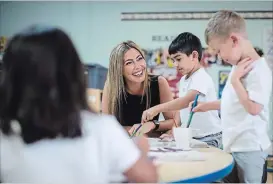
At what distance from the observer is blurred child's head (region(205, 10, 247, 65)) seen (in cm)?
120

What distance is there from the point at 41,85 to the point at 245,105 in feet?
2.33

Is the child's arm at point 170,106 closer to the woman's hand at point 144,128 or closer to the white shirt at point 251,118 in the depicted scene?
the woman's hand at point 144,128

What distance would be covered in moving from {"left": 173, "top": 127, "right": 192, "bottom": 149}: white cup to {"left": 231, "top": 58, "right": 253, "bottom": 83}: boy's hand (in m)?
0.23

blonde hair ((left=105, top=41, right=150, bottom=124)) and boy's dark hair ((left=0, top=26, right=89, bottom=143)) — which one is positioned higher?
boy's dark hair ((left=0, top=26, right=89, bottom=143))

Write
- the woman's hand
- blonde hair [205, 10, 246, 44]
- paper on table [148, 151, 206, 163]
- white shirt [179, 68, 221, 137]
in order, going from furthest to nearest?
white shirt [179, 68, 221, 137], the woman's hand, blonde hair [205, 10, 246, 44], paper on table [148, 151, 206, 163]

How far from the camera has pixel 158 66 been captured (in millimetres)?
4000

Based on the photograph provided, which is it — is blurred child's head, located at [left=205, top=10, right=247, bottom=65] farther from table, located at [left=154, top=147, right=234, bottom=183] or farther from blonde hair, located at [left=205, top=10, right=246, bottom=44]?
table, located at [left=154, top=147, right=234, bottom=183]

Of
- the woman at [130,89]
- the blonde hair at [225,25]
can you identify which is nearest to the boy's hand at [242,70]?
the blonde hair at [225,25]

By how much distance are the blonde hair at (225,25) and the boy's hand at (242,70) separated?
0.42ft

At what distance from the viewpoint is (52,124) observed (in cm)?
60

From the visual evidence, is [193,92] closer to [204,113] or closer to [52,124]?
[204,113]

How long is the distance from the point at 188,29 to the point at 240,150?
2.99 meters

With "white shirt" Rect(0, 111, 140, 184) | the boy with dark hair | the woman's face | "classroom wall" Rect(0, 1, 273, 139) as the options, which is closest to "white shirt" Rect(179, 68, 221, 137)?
the boy with dark hair

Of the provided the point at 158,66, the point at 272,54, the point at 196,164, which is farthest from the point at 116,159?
the point at 272,54
